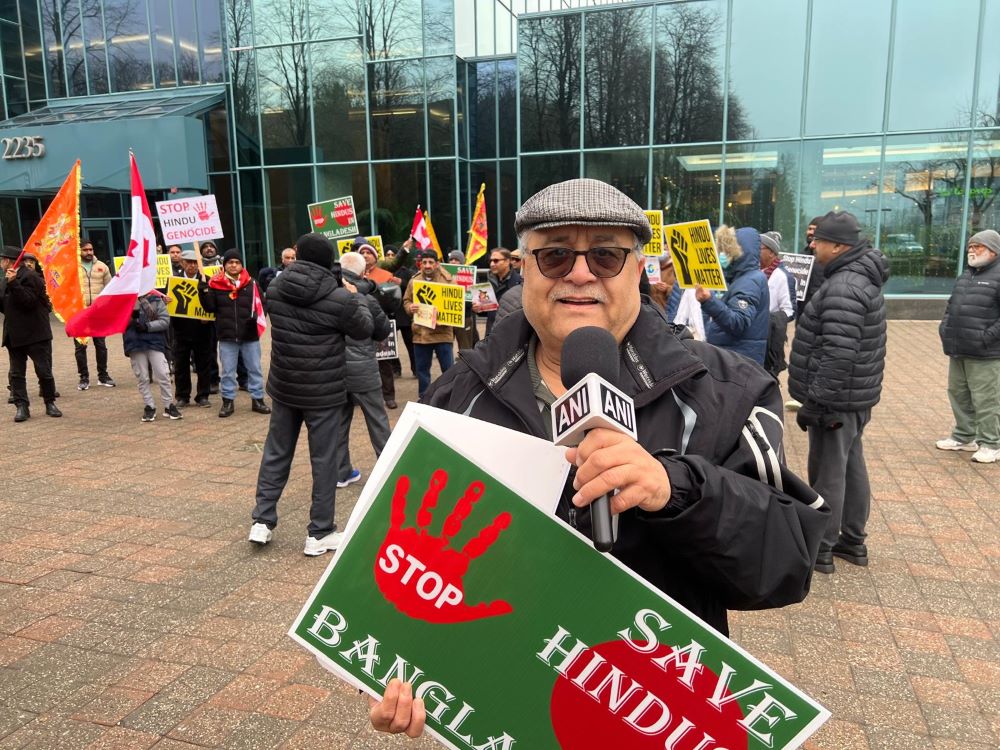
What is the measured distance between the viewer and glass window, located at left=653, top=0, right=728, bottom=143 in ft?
54.5

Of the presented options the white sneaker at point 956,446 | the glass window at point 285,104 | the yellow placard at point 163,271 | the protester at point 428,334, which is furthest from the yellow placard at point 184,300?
the glass window at point 285,104

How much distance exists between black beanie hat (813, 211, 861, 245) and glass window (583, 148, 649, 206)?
→ 43.4 ft

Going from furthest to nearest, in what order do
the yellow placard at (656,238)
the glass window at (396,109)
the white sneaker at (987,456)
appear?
1. the glass window at (396,109)
2. the white sneaker at (987,456)
3. the yellow placard at (656,238)

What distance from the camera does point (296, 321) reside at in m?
5.18

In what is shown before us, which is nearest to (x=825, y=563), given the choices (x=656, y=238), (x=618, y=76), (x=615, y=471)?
(x=656, y=238)

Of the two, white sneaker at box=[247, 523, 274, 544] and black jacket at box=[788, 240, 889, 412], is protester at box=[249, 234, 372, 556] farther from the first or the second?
black jacket at box=[788, 240, 889, 412]

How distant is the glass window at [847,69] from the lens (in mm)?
15828

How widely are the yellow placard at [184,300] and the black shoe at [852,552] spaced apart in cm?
760

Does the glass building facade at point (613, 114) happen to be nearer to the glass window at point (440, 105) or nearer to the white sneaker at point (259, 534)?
the glass window at point (440, 105)

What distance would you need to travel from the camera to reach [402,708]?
4.88 feet

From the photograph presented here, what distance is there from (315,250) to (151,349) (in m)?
4.86

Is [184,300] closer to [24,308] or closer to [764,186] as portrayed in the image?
[24,308]

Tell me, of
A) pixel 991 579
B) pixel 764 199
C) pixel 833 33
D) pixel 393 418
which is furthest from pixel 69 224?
pixel 833 33

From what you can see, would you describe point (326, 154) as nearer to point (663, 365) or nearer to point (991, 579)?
point (991, 579)
